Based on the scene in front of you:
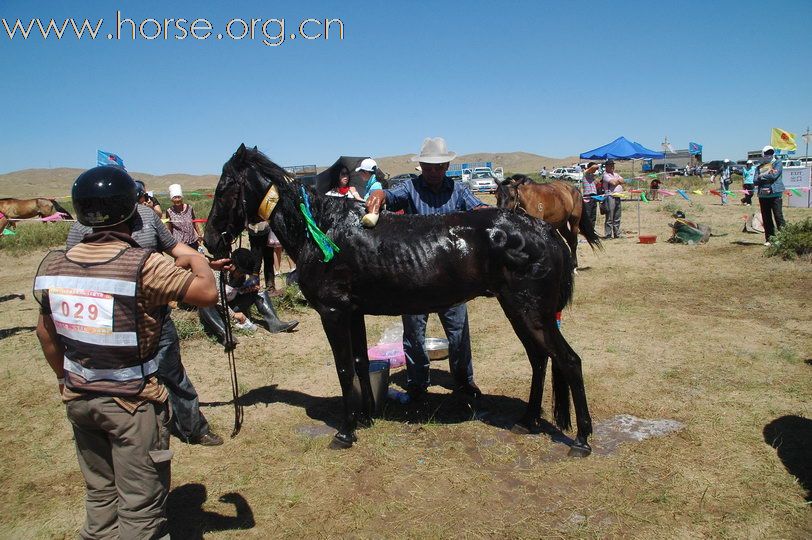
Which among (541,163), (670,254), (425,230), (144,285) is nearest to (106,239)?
(144,285)

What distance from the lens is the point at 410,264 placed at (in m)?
4.01

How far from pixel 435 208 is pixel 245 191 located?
66.4 inches

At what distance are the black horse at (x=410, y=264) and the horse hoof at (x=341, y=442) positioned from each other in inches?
0.4

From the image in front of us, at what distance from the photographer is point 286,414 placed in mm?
4879

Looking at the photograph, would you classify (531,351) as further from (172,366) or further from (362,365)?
(172,366)

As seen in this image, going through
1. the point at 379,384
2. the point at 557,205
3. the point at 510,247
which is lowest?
the point at 379,384

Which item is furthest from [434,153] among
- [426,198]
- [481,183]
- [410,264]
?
[481,183]

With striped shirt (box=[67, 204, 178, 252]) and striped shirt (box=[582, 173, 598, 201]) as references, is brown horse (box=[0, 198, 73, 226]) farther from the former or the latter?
striped shirt (box=[582, 173, 598, 201])

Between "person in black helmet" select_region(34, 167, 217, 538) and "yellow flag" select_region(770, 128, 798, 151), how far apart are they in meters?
21.0

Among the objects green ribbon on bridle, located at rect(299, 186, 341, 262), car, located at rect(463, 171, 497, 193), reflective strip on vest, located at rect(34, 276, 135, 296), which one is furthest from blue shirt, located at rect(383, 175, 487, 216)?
car, located at rect(463, 171, 497, 193)

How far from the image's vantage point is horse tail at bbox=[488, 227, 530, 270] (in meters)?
3.86

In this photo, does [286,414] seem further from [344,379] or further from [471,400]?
[471,400]

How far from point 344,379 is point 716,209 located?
67.2ft

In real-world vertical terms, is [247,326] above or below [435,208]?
below
